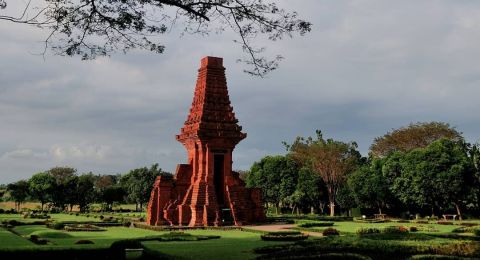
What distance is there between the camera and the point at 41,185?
218 feet

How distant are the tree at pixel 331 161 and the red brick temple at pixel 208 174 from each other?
1823cm

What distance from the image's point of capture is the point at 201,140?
120 feet

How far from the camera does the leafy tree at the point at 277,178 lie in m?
59.1

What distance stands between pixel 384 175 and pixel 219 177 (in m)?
18.2

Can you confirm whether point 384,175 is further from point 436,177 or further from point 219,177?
point 219,177

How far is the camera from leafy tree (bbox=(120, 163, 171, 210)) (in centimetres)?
7062

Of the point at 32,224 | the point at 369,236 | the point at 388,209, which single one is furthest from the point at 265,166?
the point at 369,236

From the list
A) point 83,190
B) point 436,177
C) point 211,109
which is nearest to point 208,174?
point 211,109

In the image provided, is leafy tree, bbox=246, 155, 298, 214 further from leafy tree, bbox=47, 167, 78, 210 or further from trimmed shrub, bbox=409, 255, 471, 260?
trimmed shrub, bbox=409, 255, 471, 260

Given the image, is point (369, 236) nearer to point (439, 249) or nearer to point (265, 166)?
point (439, 249)

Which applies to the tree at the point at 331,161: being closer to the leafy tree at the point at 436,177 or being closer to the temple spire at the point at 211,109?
the leafy tree at the point at 436,177

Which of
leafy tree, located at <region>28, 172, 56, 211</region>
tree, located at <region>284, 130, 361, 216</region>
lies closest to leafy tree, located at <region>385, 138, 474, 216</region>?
tree, located at <region>284, 130, 361, 216</region>

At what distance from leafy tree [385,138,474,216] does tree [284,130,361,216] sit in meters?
10.0

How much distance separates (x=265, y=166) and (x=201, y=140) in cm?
2611
